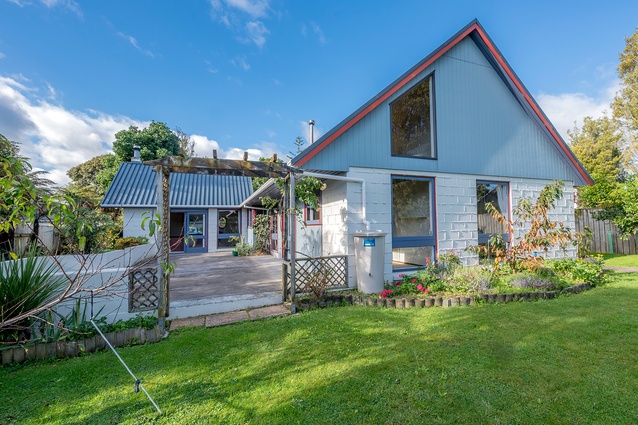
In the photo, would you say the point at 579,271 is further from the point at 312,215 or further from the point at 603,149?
the point at 603,149

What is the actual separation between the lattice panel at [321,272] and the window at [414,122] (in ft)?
10.3

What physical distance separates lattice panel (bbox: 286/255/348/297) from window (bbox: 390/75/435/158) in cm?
315

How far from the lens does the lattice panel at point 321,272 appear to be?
5891 mm

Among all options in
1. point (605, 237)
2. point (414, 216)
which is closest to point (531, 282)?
point (414, 216)

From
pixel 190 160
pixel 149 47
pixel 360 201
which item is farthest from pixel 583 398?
pixel 149 47

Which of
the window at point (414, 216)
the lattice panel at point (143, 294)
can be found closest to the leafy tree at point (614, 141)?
the window at point (414, 216)

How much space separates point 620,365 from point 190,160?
6.37 meters

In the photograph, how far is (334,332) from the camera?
4.25 metres

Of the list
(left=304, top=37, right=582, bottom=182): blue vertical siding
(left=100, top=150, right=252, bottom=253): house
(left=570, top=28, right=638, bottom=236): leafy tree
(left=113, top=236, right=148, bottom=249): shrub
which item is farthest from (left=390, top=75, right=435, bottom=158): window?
(left=570, top=28, right=638, bottom=236): leafy tree

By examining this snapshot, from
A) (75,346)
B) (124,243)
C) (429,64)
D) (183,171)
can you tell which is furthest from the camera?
(124,243)

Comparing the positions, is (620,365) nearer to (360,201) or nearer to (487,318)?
(487,318)

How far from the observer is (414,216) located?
7680 millimetres

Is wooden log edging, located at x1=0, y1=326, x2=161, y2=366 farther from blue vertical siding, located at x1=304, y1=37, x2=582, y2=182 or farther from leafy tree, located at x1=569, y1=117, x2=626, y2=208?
leafy tree, located at x1=569, y1=117, x2=626, y2=208

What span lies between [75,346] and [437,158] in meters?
8.22
